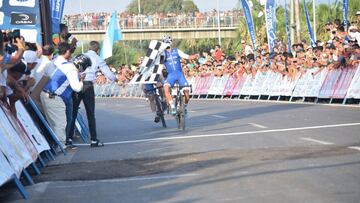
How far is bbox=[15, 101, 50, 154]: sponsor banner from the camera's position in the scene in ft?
41.1

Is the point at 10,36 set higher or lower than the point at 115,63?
higher

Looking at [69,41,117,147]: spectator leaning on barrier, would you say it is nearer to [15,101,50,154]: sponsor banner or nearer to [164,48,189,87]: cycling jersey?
[15,101,50,154]: sponsor banner

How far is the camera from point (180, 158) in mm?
12609

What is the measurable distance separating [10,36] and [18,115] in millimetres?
1987

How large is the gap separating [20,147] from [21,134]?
59 cm

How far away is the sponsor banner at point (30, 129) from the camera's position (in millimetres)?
12516

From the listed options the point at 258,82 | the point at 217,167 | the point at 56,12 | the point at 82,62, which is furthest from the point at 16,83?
the point at 258,82

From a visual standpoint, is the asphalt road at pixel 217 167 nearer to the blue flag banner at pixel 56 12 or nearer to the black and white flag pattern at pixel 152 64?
the black and white flag pattern at pixel 152 64

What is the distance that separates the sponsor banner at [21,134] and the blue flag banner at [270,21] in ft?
79.8

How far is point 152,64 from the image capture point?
2159cm


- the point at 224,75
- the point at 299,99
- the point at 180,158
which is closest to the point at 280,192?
the point at 180,158

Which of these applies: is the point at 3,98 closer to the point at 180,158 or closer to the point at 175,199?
the point at 180,158

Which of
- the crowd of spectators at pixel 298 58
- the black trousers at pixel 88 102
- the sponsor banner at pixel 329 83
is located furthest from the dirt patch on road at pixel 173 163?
the sponsor banner at pixel 329 83

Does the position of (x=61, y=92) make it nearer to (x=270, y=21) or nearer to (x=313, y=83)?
(x=313, y=83)
